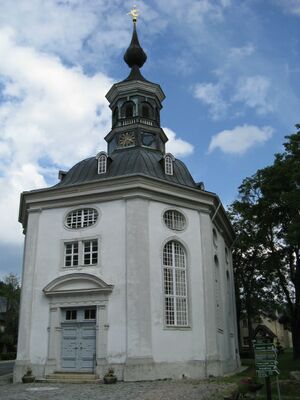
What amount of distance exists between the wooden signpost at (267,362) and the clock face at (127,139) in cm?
1654

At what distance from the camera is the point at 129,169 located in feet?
72.5

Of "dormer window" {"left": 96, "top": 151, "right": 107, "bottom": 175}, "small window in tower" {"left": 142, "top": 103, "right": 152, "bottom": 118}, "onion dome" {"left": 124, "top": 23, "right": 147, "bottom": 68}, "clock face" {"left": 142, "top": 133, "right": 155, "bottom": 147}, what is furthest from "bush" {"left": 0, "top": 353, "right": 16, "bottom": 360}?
"onion dome" {"left": 124, "top": 23, "right": 147, "bottom": 68}

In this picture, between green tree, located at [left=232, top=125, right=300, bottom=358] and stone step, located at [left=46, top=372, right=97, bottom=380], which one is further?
green tree, located at [left=232, top=125, right=300, bottom=358]

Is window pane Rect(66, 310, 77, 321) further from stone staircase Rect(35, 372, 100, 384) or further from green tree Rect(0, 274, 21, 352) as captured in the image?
green tree Rect(0, 274, 21, 352)

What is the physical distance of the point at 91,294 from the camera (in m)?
19.5

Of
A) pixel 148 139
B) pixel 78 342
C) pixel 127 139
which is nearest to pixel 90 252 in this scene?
pixel 78 342

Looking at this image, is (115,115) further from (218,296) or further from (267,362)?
(267,362)

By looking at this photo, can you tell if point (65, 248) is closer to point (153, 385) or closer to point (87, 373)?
point (87, 373)

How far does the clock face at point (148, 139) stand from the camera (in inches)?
1006

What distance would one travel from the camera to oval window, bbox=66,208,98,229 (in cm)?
2097

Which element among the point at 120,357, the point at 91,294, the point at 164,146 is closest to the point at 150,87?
the point at 164,146

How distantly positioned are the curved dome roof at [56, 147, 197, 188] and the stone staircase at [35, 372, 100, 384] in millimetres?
8392

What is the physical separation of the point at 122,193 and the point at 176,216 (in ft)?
9.49

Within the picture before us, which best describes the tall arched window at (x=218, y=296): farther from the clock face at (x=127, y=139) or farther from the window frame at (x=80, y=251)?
the clock face at (x=127, y=139)
